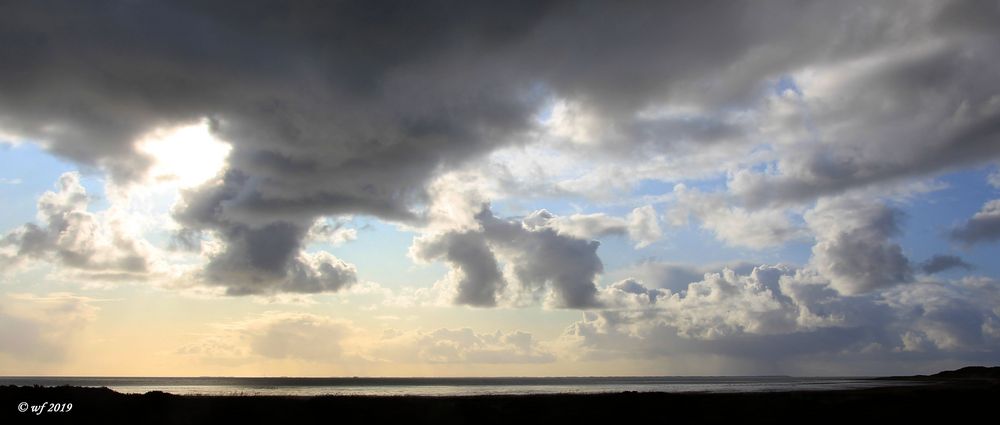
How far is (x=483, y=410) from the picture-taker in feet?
173

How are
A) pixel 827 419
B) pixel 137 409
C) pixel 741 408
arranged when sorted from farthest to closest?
pixel 741 408 → pixel 137 409 → pixel 827 419

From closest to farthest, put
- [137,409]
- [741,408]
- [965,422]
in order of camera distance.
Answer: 1. [965,422]
2. [137,409]
3. [741,408]

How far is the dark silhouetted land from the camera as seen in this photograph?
47.5 m

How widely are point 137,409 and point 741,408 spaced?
167 feet

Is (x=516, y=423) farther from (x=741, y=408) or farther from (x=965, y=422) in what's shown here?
(x=965, y=422)

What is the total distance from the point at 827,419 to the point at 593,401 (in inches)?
809

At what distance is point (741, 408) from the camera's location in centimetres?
5506

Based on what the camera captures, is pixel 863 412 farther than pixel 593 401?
No

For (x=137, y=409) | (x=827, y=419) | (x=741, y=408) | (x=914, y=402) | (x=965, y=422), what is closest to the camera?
(x=965, y=422)

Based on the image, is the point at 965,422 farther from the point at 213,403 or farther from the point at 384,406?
Result: the point at 213,403

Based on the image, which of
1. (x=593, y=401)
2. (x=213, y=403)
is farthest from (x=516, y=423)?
(x=213, y=403)

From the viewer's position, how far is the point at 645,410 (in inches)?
2078

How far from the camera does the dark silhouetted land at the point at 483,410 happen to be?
156 ft

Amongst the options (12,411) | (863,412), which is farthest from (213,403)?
(863,412)
